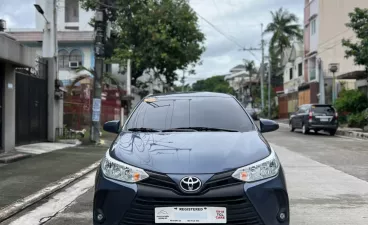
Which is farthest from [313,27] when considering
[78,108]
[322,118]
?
[78,108]

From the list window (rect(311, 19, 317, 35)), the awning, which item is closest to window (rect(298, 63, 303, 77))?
window (rect(311, 19, 317, 35))

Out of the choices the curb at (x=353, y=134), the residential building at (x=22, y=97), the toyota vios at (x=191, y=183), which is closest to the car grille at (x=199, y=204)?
the toyota vios at (x=191, y=183)

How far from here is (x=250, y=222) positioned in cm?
378

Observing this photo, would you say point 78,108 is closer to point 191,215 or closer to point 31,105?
point 31,105

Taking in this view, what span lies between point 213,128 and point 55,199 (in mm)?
3456

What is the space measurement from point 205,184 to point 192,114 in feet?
5.45

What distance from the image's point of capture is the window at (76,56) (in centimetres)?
3238

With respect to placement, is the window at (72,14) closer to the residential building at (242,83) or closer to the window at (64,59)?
the window at (64,59)

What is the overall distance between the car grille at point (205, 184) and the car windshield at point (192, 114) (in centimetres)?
125

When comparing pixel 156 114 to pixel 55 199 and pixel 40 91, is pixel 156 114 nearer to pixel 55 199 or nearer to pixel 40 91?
pixel 55 199

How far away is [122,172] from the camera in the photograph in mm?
4039

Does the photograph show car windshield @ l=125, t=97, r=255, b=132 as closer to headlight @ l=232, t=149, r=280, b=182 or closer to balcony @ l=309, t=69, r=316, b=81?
A: headlight @ l=232, t=149, r=280, b=182

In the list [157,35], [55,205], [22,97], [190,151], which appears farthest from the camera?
[157,35]

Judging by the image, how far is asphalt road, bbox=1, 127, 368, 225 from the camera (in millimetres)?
5758
